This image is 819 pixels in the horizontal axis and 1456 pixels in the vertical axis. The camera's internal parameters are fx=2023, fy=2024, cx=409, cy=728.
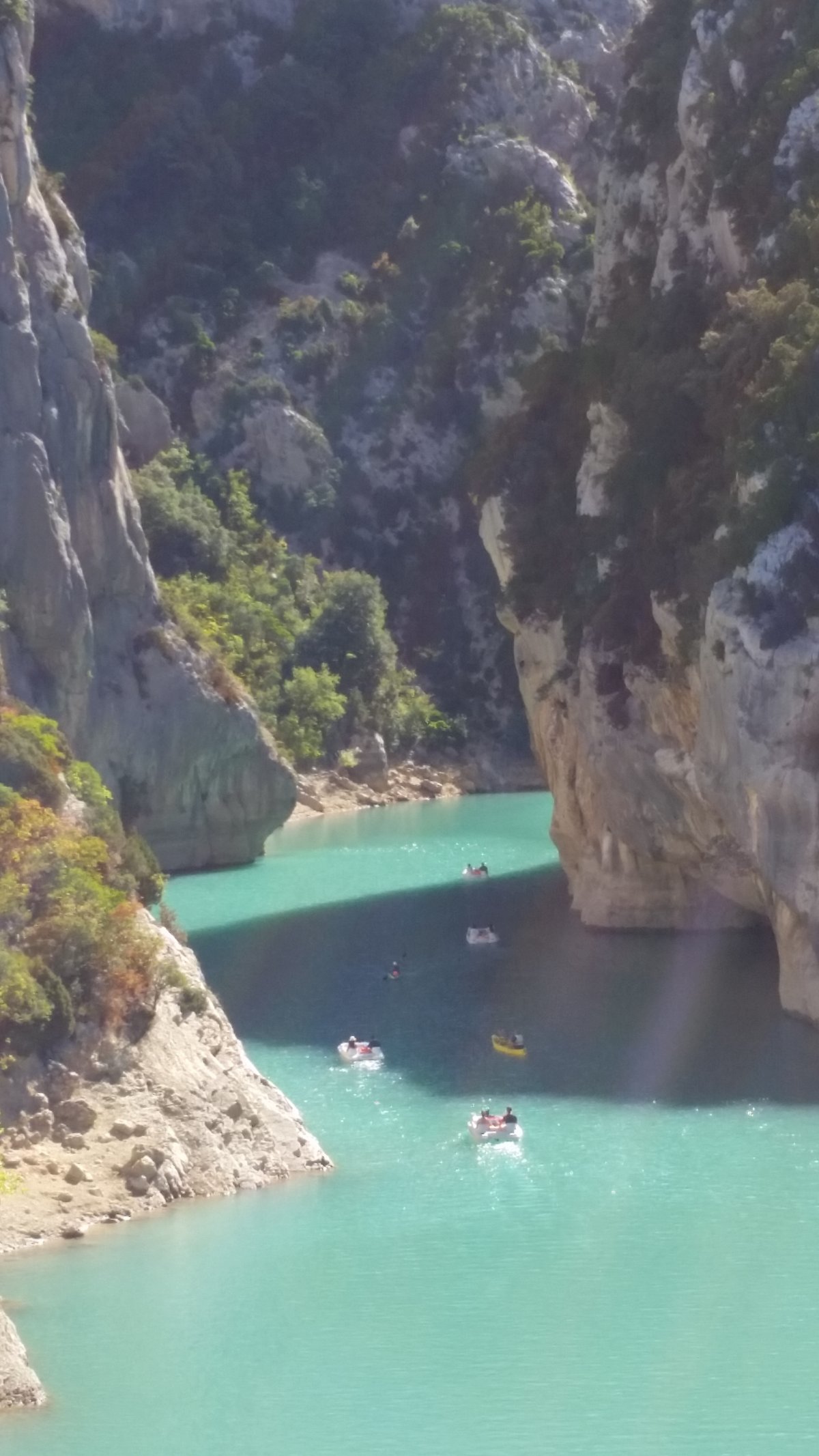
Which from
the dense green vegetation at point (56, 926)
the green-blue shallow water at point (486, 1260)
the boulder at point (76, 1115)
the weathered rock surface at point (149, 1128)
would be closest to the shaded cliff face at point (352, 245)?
the green-blue shallow water at point (486, 1260)

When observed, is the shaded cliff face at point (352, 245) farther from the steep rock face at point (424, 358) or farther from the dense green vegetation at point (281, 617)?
the dense green vegetation at point (281, 617)

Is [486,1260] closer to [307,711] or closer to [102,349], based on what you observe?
[102,349]

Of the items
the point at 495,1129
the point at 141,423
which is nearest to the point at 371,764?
the point at 141,423

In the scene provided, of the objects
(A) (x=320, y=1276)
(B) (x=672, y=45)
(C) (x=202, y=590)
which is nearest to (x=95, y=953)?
(A) (x=320, y=1276)

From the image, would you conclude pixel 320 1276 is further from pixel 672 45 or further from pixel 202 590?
pixel 202 590

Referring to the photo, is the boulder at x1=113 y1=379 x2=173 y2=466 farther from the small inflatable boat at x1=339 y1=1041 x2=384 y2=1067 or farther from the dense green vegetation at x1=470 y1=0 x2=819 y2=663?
the small inflatable boat at x1=339 y1=1041 x2=384 y2=1067
